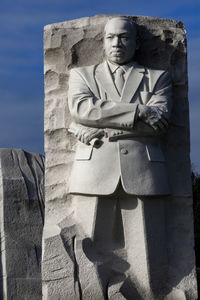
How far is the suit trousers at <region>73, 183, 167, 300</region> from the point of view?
745cm

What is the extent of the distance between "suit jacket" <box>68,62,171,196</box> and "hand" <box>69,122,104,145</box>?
52 mm

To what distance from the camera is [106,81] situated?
25.3 feet

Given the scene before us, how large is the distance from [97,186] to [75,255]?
69cm

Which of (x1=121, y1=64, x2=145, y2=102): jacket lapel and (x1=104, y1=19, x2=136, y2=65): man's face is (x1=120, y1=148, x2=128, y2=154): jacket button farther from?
(x1=104, y1=19, x2=136, y2=65): man's face

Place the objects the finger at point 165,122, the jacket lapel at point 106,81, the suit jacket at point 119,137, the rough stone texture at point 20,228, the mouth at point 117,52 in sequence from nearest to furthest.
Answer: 1. the suit jacket at point 119,137
2. the finger at point 165,122
3. the jacket lapel at point 106,81
4. the mouth at point 117,52
5. the rough stone texture at point 20,228

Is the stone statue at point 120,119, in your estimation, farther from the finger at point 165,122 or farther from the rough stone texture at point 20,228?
the rough stone texture at point 20,228

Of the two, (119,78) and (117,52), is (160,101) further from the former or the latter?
(117,52)

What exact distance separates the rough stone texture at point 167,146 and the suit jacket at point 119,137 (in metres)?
0.23

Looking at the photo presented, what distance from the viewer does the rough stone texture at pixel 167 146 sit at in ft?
24.7

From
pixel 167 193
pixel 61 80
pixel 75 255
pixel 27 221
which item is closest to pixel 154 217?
pixel 167 193

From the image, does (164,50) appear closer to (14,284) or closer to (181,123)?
(181,123)

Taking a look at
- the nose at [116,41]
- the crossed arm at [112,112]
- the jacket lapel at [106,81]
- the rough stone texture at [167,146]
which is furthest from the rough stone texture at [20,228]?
the nose at [116,41]

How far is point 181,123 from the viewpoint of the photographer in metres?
7.99

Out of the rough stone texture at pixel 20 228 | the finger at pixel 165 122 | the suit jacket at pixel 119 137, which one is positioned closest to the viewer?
the suit jacket at pixel 119 137
